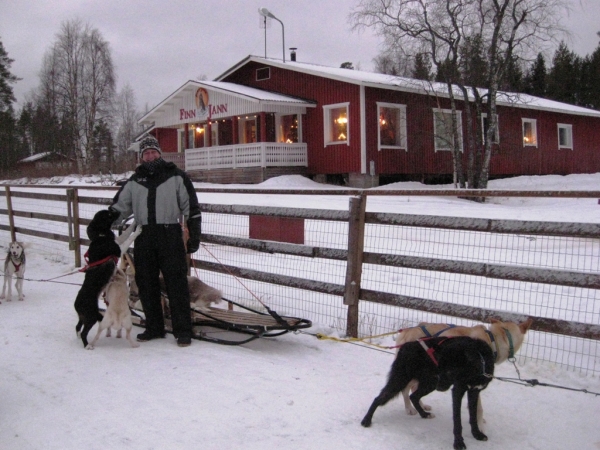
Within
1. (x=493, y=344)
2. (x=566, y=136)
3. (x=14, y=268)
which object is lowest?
(x=14, y=268)

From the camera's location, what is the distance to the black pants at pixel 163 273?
5.42 metres

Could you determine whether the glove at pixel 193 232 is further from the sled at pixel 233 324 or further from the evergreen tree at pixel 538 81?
the evergreen tree at pixel 538 81

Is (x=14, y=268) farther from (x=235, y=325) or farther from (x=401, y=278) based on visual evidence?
(x=401, y=278)

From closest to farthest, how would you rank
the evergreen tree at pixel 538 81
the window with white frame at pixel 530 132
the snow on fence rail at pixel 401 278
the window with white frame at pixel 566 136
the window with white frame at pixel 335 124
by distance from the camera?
the snow on fence rail at pixel 401 278, the window with white frame at pixel 335 124, the window with white frame at pixel 530 132, the window with white frame at pixel 566 136, the evergreen tree at pixel 538 81

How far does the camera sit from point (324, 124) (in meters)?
24.6

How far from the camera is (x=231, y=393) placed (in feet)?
13.5

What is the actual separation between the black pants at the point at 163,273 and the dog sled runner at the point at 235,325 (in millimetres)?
203

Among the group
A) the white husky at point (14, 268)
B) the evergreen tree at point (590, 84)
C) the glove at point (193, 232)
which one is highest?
the evergreen tree at point (590, 84)

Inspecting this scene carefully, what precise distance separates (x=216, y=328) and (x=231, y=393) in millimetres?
1650

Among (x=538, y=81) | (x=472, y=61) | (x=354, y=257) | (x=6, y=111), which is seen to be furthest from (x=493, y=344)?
→ (x=538, y=81)

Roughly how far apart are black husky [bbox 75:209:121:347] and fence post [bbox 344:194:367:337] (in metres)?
2.21

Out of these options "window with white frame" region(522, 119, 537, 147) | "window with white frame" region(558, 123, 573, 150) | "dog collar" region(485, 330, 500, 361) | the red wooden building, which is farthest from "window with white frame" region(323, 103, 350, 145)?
"dog collar" region(485, 330, 500, 361)

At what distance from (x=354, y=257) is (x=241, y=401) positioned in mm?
1981

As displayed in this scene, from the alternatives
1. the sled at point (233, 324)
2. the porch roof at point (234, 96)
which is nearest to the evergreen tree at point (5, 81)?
the porch roof at point (234, 96)
